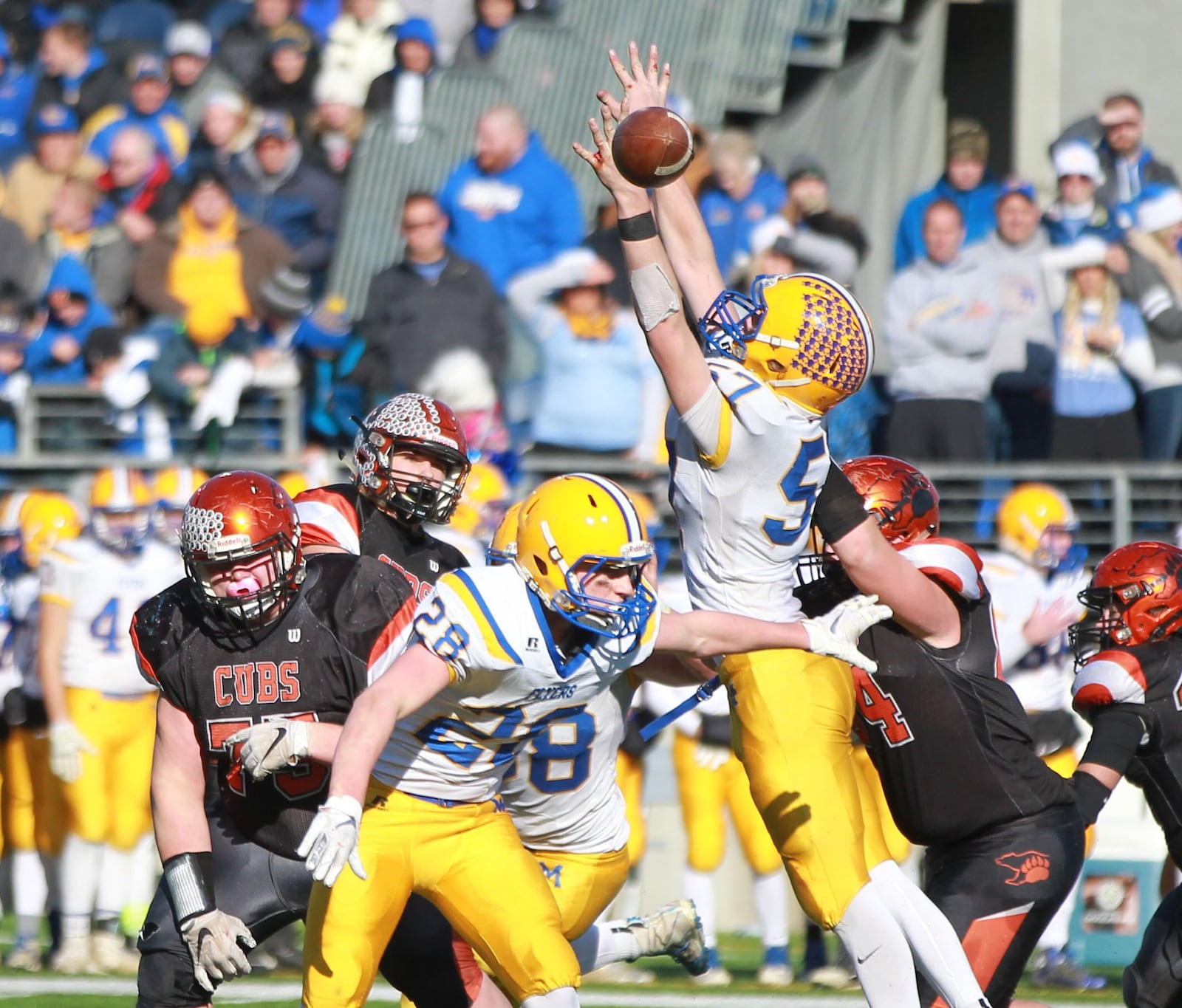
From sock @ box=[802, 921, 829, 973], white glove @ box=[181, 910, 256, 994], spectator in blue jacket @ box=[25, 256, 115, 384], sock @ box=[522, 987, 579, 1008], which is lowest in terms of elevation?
sock @ box=[802, 921, 829, 973]

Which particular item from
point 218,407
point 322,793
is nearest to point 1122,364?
point 218,407

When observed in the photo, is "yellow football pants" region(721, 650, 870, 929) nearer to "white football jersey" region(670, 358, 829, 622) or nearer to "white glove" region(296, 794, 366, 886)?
"white football jersey" region(670, 358, 829, 622)

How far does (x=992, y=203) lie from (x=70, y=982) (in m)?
5.52

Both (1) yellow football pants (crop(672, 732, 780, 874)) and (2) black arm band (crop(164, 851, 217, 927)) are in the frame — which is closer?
(2) black arm band (crop(164, 851, 217, 927))

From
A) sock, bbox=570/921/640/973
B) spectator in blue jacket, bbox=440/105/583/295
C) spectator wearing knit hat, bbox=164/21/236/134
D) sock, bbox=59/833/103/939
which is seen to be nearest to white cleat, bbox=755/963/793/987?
sock, bbox=570/921/640/973

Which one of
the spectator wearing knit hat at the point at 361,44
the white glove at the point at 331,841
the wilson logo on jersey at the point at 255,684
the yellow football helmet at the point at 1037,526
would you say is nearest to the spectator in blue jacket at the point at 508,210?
the spectator wearing knit hat at the point at 361,44

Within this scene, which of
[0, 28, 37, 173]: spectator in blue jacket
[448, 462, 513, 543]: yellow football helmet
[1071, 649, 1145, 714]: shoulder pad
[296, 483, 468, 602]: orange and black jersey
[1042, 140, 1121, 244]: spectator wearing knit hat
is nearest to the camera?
[1071, 649, 1145, 714]: shoulder pad

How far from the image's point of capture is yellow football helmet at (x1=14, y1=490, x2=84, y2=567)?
845 centimetres

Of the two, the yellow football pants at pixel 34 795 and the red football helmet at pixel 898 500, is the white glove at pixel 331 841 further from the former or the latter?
the yellow football pants at pixel 34 795

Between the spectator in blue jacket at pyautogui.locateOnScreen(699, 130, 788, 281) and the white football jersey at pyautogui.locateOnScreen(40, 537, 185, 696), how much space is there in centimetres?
314

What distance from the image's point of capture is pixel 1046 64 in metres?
11.8

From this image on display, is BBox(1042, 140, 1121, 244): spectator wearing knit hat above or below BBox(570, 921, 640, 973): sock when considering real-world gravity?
above

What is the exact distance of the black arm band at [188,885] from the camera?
4.59 m

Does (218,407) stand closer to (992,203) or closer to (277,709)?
(992,203)
